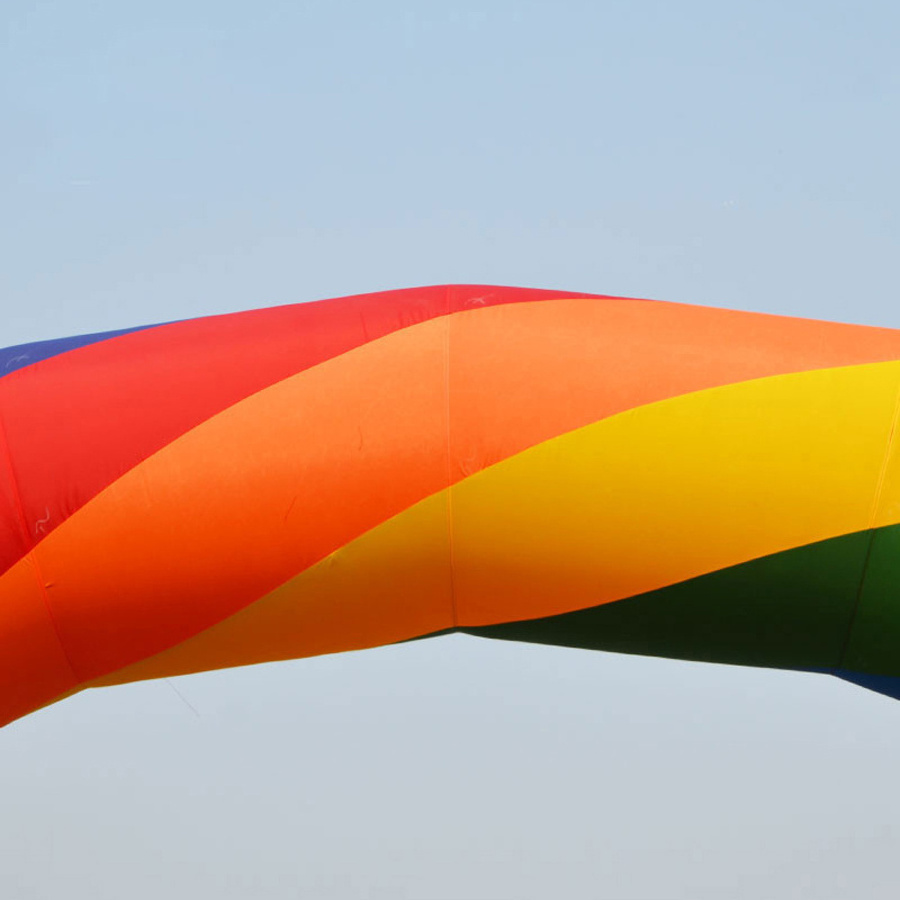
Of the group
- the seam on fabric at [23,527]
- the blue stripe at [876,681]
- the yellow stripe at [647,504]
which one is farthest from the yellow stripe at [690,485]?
the seam on fabric at [23,527]

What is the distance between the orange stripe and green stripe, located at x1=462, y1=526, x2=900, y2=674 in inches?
20.7

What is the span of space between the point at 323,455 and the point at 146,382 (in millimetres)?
578

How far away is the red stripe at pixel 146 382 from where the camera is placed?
13.6 ft

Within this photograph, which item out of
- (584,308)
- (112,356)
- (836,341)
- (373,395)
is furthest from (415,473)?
(836,341)

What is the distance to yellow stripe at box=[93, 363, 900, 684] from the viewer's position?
402cm

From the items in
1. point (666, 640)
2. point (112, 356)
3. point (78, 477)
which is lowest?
point (666, 640)

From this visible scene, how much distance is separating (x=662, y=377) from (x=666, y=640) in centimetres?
76

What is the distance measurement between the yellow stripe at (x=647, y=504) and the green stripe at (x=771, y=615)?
0.16 ft

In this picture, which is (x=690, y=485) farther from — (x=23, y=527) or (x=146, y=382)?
(x=23, y=527)

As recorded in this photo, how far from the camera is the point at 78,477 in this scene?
4141 mm

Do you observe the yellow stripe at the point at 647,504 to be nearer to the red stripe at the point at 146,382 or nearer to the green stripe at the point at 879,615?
the green stripe at the point at 879,615

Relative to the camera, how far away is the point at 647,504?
13.2ft

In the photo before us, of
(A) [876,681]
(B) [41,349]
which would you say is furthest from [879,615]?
(B) [41,349]

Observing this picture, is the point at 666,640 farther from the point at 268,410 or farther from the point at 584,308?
the point at 268,410
